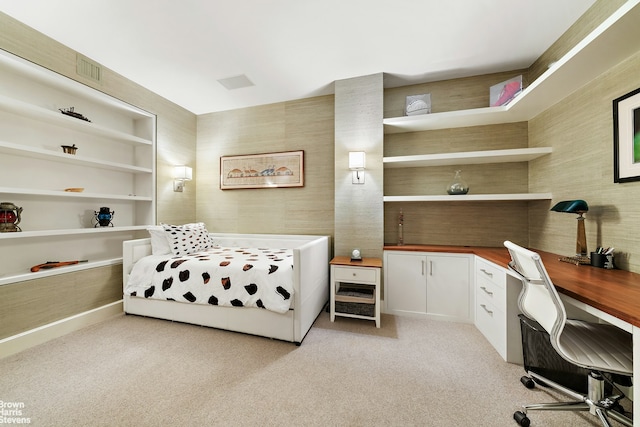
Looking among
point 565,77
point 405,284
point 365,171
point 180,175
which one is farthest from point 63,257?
point 565,77

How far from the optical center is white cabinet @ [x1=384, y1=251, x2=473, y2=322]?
2348 millimetres

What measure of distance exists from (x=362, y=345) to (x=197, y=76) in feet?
10.8

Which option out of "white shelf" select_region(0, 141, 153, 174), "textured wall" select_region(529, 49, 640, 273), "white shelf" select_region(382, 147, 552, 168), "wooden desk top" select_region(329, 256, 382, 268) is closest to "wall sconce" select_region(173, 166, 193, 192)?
"white shelf" select_region(0, 141, 153, 174)

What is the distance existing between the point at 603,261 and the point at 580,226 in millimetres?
290

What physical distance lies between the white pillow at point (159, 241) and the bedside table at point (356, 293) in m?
1.93

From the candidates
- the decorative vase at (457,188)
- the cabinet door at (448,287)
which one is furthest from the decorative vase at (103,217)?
the decorative vase at (457,188)

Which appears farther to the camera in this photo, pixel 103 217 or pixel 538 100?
pixel 103 217

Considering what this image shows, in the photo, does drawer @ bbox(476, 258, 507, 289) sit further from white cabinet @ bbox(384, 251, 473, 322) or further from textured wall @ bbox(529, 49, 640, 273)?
textured wall @ bbox(529, 49, 640, 273)

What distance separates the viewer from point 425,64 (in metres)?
2.44

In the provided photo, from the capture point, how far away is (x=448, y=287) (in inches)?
93.6

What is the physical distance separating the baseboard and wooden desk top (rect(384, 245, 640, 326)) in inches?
147

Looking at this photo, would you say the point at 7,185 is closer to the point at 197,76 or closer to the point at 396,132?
the point at 197,76

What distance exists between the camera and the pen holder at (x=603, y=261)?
5.13 ft

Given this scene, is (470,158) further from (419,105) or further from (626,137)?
(626,137)
